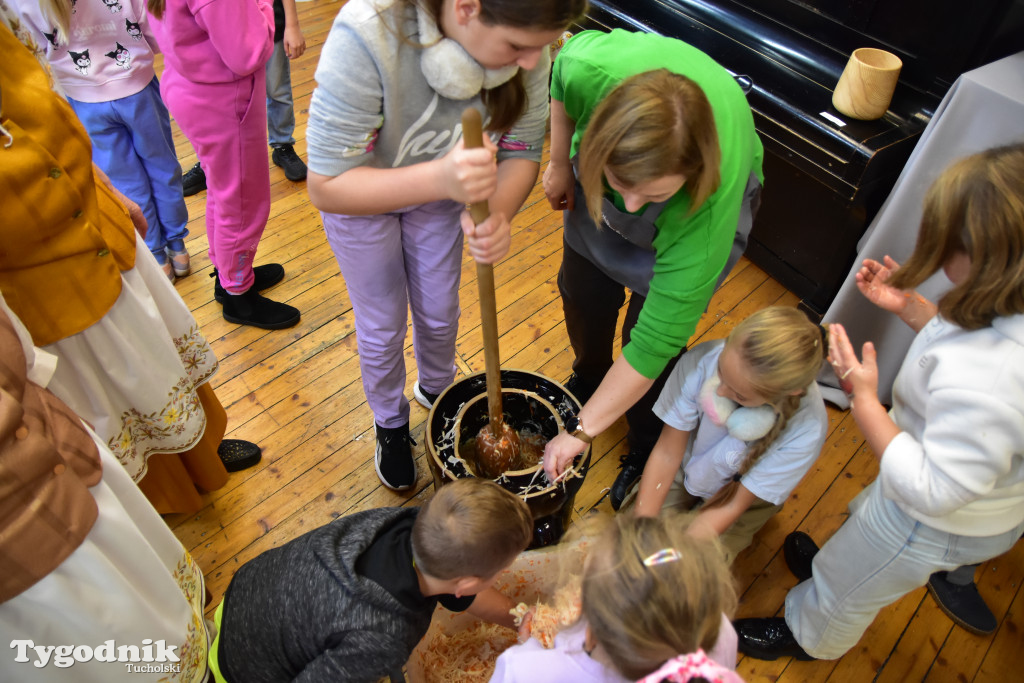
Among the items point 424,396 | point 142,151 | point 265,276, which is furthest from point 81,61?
point 424,396

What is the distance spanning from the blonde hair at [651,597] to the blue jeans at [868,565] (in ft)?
1.93

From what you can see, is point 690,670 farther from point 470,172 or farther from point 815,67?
point 815,67

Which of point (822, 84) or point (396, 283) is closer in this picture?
point (396, 283)

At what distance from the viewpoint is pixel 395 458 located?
1.89 meters

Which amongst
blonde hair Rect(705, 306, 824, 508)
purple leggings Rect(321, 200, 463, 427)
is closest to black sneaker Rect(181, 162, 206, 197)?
purple leggings Rect(321, 200, 463, 427)

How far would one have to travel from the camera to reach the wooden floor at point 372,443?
68.5 inches

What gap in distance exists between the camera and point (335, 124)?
3.80ft

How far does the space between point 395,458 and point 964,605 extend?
1.57 metres

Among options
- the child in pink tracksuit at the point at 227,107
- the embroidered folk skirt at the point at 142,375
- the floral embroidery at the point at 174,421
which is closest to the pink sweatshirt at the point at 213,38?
the child in pink tracksuit at the point at 227,107

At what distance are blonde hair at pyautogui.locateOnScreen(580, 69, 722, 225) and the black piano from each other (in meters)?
1.14

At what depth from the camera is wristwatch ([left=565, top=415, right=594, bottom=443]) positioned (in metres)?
1.41

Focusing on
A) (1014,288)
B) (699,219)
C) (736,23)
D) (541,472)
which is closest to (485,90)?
(699,219)

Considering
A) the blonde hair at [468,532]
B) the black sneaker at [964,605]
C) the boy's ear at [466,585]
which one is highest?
the blonde hair at [468,532]

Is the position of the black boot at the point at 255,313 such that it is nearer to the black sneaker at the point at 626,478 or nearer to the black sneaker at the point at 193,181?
the black sneaker at the point at 193,181
